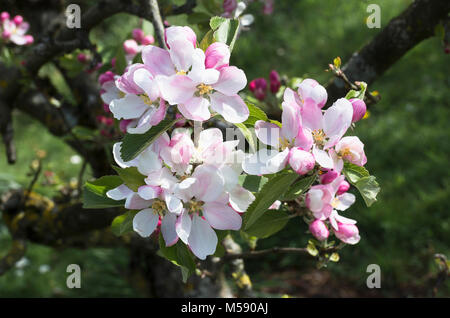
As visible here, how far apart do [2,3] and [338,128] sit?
2029 millimetres

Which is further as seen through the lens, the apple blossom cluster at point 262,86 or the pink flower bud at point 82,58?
the pink flower bud at point 82,58

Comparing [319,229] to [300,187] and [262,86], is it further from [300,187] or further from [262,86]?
[262,86]

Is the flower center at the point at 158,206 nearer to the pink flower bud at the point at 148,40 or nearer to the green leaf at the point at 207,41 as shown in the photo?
the green leaf at the point at 207,41

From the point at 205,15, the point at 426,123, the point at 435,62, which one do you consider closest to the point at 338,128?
the point at 205,15

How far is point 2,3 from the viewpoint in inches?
88.7

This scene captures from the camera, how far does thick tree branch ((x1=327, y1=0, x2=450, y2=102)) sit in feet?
4.48

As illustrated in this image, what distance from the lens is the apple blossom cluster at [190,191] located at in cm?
74

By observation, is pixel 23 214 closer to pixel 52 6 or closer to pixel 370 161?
pixel 52 6

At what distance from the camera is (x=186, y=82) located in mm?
718

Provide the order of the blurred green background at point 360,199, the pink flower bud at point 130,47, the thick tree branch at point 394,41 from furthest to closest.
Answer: the blurred green background at point 360,199
the thick tree branch at point 394,41
the pink flower bud at point 130,47

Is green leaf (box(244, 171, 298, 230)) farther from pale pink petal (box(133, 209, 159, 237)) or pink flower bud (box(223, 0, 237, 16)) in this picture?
pink flower bud (box(223, 0, 237, 16))

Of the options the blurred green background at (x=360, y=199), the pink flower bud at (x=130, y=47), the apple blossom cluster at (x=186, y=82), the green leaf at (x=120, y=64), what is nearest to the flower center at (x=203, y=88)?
the apple blossom cluster at (x=186, y=82)

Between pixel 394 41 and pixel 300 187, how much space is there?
2.78 ft

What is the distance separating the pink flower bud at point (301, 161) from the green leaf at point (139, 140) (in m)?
0.19
